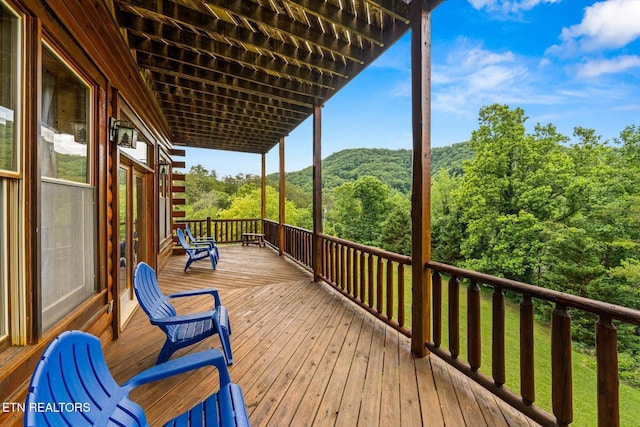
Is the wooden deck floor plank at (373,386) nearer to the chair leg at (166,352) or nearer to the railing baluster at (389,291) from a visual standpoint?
the railing baluster at (389,291)

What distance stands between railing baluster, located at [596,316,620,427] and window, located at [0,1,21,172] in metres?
3.01

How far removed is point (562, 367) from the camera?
155 centimetres

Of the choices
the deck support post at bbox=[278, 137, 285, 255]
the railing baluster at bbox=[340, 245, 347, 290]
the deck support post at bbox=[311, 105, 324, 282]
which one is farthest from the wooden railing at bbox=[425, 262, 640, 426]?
the deck support post at bbox=[278, 137, 285, 255]

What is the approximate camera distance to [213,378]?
2088 mm

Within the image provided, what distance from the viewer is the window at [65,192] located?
1658 mm

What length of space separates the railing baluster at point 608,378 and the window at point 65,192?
3.03 meters

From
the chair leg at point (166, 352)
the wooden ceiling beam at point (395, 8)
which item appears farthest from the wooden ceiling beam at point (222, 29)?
the chair leg at point (166, 352)

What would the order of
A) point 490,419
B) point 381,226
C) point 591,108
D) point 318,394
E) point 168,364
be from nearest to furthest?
point 168,364, point 490,419, point 318,394, point 591,108, point 381,226

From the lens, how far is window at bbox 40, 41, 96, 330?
5.44 ft

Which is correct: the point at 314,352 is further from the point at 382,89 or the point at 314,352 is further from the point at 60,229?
the point at 382,89

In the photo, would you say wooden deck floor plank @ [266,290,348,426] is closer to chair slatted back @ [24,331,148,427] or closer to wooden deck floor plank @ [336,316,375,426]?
wooden deck floor plank @ [336,316,375,426]

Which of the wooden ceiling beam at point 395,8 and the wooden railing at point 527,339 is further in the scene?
the wooden ceiling beam at point 395,8

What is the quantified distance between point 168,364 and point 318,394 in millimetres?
1071

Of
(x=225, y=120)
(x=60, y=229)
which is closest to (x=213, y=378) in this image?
(x=60, y=229)
